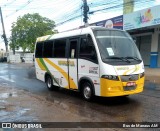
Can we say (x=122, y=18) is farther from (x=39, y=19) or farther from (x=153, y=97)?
(x=39, y=19)

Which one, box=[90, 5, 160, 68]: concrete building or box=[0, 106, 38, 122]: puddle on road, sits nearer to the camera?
box=[0, 106, 38, 122]: puddle on road

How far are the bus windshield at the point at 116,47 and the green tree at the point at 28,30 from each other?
43.7 m

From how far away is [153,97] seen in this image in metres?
10.7

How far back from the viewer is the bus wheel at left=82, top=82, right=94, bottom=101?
31.5ft

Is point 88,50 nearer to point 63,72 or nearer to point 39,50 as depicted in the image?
point 63,72

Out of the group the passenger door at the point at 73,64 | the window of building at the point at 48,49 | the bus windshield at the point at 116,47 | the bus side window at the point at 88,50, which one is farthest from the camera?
the window of building at the point at 48,49

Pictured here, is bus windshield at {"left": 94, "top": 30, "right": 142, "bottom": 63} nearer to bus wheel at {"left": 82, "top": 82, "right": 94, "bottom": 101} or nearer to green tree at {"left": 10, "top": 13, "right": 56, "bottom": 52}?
bus wheel at {"left": 82, "top": 82, "right": 94, "bottom": 101}

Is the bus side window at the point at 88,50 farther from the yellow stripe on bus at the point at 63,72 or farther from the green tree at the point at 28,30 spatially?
the green tree at the point at 28,30

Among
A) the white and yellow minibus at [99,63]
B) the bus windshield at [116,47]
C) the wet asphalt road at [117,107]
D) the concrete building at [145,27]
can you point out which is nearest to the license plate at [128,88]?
the white and yellow minibus at [99,63]

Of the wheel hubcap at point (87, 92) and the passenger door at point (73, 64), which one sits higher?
the passenger door at point (73, 64)

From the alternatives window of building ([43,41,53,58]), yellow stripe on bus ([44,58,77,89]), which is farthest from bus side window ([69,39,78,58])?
window of building ([43,41,53,58])

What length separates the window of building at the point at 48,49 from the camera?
500 inches

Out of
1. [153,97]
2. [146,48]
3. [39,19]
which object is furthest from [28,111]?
[39,19]

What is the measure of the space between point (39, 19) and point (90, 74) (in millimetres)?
49918
